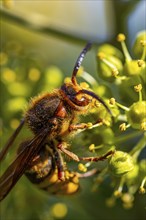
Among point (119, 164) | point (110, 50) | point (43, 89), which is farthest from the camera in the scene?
point (43, 89)

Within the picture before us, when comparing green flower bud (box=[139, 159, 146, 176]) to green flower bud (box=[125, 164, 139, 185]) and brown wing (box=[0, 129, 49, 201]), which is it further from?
brown wing (box=[0, 129, 49, 201])

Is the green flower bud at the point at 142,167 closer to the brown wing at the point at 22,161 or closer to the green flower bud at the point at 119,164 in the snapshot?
the green flower bud at the point at 119,164

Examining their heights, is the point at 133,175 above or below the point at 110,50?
below

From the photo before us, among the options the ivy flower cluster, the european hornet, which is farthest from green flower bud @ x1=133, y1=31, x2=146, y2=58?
the european hornet

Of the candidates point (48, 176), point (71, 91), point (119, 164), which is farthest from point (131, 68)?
point (48, 176)

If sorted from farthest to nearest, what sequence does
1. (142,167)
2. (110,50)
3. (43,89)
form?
(43,89) < (110,50) < (142,167)

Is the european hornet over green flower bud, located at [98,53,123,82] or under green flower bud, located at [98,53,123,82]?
under

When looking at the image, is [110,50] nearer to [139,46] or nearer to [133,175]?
[139,46]

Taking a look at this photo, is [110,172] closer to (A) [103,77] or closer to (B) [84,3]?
(A) [103,77]
